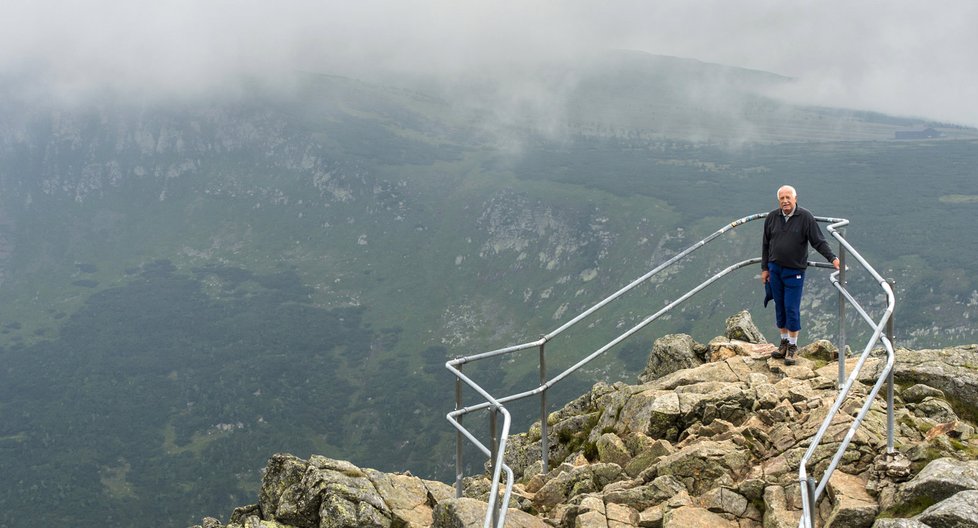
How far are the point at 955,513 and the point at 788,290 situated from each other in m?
8.83

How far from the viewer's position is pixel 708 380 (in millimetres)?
18938

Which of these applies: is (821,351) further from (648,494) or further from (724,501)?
(648,494)

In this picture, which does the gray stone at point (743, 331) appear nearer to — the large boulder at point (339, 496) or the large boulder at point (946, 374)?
the large boulder at point (946, 374)

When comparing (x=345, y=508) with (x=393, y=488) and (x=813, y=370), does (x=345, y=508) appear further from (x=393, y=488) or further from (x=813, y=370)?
(x=813, y=370)

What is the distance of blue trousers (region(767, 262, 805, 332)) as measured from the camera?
17658 mm

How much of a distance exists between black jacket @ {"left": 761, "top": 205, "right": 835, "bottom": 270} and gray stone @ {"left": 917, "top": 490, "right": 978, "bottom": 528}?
24.2 feet

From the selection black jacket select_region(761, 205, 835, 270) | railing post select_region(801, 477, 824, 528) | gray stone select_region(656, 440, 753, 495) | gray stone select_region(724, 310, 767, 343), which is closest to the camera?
railing post select_region(801, 477, 824, 528)

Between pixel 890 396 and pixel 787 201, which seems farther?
pixel 787 201

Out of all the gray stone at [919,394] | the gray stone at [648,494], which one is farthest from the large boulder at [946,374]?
the gray stone at [648,494]

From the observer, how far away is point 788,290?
17.9 m

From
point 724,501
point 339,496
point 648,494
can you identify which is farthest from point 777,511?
point 339,496

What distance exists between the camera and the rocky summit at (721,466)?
11.8 m

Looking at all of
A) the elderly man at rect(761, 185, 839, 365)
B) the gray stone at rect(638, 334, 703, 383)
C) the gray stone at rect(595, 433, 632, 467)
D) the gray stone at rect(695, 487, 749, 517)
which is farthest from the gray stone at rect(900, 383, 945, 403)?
the gray stone at rect(638, 334, 703, 383)

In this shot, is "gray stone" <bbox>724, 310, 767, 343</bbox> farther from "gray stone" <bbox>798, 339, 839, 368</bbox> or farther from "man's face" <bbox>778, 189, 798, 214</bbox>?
"man's face" <bbox>778, 189, 798, 214</bbox>
